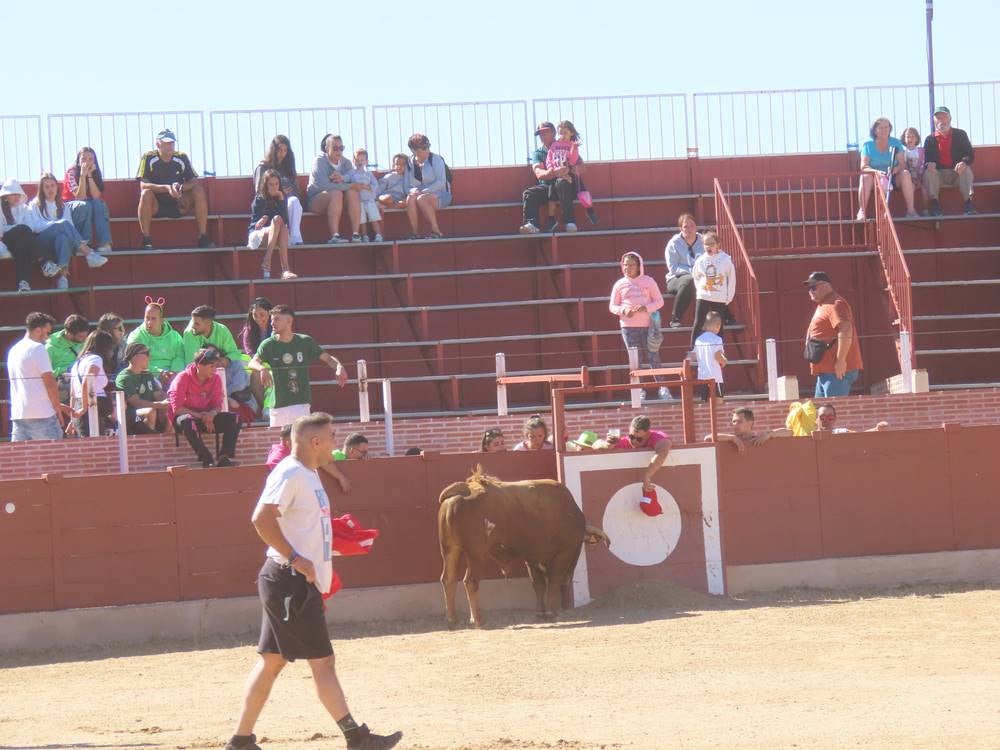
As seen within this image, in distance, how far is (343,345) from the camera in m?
19.4

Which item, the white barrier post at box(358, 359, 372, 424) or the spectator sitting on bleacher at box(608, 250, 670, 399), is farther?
the spectator sitting on bleacher at box(608, 250, 670, 399)

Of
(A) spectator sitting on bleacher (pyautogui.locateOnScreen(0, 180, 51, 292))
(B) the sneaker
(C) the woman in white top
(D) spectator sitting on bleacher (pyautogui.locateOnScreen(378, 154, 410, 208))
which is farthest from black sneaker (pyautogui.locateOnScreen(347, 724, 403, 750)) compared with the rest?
(D) spectator sitting on bleacher (pyautogui.locateOnScreen(378, 154, 410, 208))

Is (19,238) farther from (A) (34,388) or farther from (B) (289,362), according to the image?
(B) (289,362)

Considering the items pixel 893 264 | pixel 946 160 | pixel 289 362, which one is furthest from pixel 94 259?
pixel 946 160

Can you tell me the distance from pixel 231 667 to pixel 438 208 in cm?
1038

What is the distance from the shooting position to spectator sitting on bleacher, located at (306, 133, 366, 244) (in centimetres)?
2052

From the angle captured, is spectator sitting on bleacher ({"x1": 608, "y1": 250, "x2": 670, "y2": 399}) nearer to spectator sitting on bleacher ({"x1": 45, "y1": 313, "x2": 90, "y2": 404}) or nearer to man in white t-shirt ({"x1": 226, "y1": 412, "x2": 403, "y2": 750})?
spectator sitting on bleacher ({"x1": 45, "y1": 313, "x2": 90, "y2": 404})

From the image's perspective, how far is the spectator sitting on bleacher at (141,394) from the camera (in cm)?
1534

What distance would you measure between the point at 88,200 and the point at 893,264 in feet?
32.4

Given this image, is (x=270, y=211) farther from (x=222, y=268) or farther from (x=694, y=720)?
(x=694, y=720)

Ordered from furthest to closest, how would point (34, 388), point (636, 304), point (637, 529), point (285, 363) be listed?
point (636, 304) < point (34, 388) < point (285, 363) < point (637, 529)

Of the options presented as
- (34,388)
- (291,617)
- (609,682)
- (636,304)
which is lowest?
(609,682)

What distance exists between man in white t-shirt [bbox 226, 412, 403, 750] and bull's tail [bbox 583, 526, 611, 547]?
6.14 meters

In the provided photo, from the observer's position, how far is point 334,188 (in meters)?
20.6
